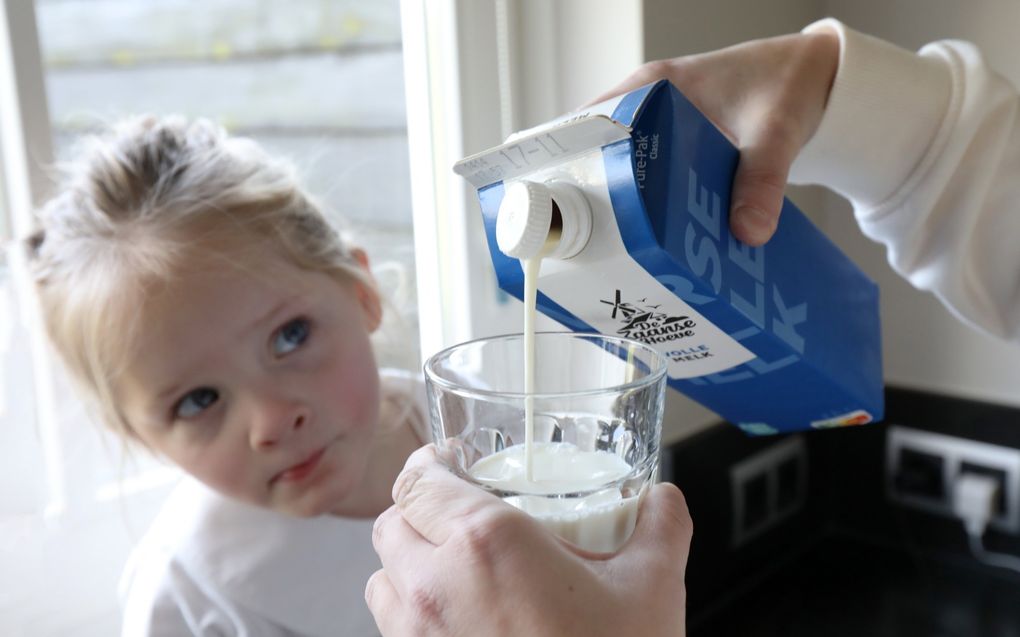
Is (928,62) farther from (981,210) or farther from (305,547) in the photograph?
(305,547)

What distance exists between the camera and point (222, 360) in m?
0.75

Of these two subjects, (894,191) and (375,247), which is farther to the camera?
(375,247)

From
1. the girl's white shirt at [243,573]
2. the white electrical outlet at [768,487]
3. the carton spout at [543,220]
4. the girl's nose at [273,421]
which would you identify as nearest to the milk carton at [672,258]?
the carton spout at [543,220]

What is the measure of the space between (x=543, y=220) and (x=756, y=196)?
152mm

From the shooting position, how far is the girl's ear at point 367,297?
2.95ft

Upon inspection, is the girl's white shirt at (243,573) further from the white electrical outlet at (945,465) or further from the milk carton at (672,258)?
the white electrical outlet at (945,465)

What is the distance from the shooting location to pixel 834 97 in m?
0.73

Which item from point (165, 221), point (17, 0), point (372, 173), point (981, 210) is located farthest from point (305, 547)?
point (981, 210)

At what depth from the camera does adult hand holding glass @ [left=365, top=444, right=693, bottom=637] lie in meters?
0.42

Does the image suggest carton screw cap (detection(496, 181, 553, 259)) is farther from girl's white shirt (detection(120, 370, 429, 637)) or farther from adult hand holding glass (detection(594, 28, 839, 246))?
girl's white shirt (detection(120, 370, 429, 637))

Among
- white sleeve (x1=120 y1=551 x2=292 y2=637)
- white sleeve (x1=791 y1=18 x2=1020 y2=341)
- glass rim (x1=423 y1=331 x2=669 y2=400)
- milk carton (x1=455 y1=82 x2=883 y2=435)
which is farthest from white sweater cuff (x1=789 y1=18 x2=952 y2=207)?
white sleeve (x1=120 y1=551 x2=292 y2=637)

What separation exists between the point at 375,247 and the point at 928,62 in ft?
2.02

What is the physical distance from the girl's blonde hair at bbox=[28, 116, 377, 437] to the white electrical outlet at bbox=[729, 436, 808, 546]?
647 mm

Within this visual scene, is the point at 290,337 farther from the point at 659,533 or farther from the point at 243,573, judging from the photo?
the point at 659,533
